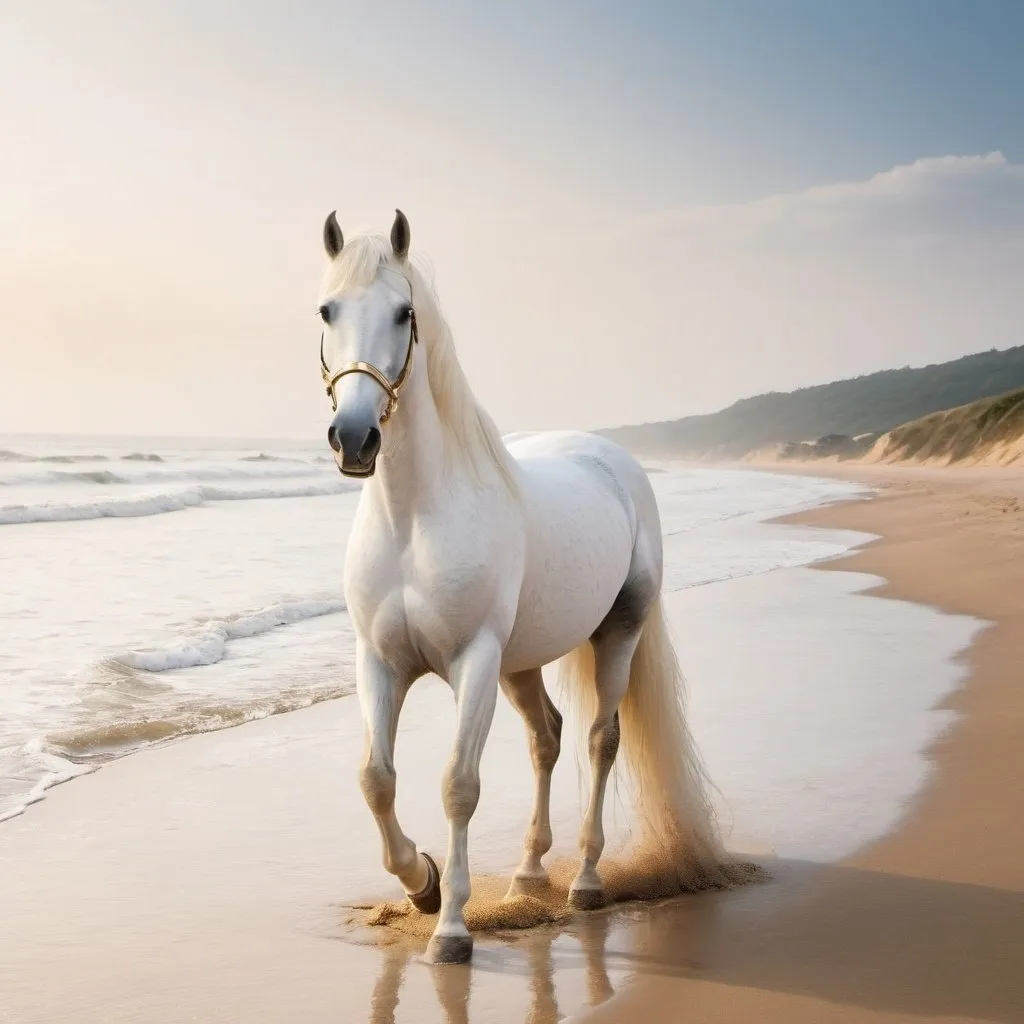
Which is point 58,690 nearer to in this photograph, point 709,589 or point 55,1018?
point 55,1018

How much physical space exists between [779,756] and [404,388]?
2.98 meters

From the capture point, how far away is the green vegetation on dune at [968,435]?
4453 centimetres

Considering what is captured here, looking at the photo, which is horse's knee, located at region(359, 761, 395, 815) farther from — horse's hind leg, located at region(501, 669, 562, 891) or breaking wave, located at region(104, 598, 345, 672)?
breaking wave, located at region(104, 598, 345, 672)

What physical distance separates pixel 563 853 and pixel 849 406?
12367cm

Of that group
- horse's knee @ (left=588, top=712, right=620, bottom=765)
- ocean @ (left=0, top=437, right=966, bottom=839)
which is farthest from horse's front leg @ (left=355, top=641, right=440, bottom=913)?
ocean @ (left=0, top=437, right=966, bottom=839)

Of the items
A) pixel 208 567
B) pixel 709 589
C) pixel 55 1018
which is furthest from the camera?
pixel 208 567

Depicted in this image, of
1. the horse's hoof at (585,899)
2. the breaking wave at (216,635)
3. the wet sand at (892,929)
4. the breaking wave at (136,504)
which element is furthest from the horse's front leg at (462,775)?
the breaking wave at (136,504)

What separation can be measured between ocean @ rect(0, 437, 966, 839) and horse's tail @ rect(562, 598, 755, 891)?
5.37 feet

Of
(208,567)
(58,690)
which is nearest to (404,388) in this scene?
(58,690)

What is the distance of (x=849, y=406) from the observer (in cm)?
12212

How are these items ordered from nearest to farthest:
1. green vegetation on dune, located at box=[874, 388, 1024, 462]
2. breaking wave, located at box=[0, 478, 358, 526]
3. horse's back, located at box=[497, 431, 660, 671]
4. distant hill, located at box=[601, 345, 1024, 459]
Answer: horse's back, located at box=[497, 431, 660, 671], breaking wave, located at box=[0, 478, 358, 526], green vegetation on dune, located at box=[874, 388, 1024, 462], distant hill, located at box=[601, 345, 1024, 459]

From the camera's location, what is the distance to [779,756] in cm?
528

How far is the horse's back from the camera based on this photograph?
360 cm

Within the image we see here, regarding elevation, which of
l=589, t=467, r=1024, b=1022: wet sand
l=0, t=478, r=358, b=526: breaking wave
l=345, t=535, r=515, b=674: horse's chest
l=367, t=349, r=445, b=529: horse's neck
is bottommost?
l=589, t=467, r=1024, b=1022: wet sand
